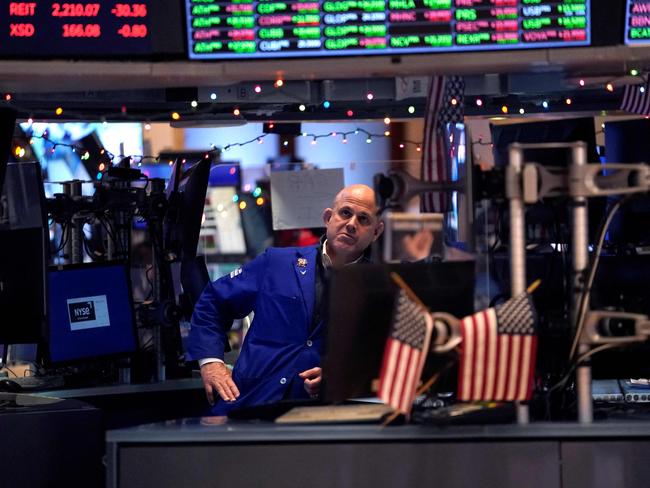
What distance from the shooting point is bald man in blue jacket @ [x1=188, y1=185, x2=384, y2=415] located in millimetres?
5207

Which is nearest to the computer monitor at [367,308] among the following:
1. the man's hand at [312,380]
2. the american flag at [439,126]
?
the american flag at [439,126]

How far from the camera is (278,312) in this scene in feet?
17.3

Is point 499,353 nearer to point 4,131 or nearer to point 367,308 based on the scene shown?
point 367,308

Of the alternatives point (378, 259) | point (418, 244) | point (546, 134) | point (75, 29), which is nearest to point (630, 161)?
point (546, 134)

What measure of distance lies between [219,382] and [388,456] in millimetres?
1532

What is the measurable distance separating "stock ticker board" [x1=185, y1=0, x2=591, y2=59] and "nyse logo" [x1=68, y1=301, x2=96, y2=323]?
2200mm

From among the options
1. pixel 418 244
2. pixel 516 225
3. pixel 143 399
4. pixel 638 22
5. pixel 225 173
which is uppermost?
pixel 638 22

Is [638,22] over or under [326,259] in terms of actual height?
over

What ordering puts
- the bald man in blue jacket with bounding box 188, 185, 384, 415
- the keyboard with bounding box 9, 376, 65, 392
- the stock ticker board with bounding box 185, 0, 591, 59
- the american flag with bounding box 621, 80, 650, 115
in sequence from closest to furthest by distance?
the stock ticker board with bounding box 185, 0, 591, 59
the bald man in blue jacket with bounding box 188, 185, 384, 415
the american flag with bounding box 621, 80, 650, 115
the keyboard with bounding box 9, 376, 65, 392

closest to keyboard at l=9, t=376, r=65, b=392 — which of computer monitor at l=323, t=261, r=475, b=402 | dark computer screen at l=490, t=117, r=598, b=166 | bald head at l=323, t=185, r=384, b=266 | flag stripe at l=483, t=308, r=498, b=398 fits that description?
bald head at l=323, t=185, r=384, b=266

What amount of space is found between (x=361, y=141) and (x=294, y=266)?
427 centimetres

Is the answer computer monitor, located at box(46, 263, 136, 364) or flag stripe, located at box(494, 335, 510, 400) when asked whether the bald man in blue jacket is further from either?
flag stripe, located at box(494, 335, 510, 400)

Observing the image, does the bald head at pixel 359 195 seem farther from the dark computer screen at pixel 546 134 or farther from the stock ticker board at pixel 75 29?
the stock ticker board at pixel 75 29

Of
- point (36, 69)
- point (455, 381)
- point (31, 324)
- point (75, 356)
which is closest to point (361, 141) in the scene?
point (75, 356)
